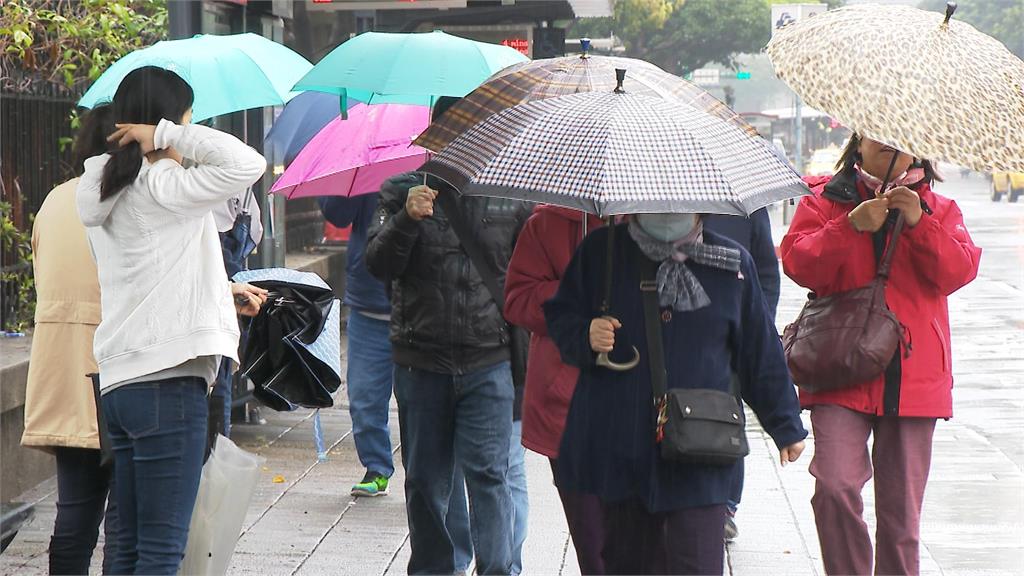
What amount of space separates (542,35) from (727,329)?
8992mm

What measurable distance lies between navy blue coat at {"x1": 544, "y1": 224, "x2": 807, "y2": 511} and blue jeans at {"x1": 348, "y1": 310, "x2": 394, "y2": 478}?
10.3 ft

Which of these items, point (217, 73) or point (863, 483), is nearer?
point (863, 483)

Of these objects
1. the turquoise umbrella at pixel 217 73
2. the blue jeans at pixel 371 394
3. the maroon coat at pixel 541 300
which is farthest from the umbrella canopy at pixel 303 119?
the maroon coat at pixel 541 300

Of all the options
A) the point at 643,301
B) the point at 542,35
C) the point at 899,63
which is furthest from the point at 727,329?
the point at 542,35

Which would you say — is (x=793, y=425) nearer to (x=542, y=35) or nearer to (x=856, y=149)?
(x=856, y=149)

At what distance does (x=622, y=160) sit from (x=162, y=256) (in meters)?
1.36

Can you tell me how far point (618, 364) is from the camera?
12.7 feet

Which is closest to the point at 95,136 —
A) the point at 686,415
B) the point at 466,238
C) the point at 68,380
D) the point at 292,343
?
the point at 68,380

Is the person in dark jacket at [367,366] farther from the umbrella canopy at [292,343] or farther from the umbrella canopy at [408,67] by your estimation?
the umbrella canopy at [292,343]

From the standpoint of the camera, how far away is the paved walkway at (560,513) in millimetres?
5949

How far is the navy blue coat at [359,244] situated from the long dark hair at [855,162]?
9.37ft

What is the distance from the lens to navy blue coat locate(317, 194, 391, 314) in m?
6.99

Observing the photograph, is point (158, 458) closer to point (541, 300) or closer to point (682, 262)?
point (541, 300)

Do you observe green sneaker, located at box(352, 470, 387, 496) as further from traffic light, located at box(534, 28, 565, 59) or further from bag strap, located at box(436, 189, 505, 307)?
traffic light, located at box(534, 28, 565, 59)
